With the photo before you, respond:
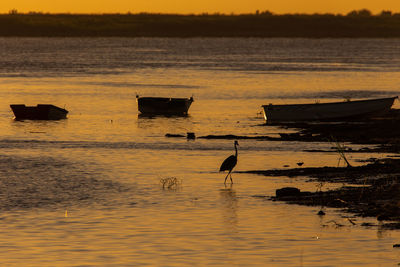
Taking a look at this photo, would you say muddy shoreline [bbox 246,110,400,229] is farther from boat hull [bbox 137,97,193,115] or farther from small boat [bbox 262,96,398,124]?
boat hull [bbox 137,97,193,115]

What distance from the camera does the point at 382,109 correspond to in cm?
5612

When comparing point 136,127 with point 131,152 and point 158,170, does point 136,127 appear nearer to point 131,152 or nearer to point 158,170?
point 131,152

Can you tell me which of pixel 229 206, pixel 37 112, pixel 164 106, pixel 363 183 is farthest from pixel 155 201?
pixel 164 106

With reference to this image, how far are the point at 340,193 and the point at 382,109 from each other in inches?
1141

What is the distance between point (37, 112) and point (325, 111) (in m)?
16.9

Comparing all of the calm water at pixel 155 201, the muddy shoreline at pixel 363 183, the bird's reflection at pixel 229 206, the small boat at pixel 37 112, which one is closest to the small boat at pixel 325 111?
the calm water at pixel 155 201

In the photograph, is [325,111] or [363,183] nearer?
[363,183]

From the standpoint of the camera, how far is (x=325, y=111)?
5562 centimetres

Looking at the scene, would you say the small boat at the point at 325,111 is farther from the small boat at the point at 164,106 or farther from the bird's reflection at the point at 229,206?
the bird's reflection at the point at 229,206

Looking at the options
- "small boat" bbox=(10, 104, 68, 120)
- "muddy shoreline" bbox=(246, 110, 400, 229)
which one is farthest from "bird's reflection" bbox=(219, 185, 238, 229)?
"small boat" bbox=(10, 104, 68, 120)

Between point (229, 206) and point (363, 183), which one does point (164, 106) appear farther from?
point (229, 206)

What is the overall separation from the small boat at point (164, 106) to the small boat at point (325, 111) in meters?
9.57

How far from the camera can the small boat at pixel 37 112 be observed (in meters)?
59.7

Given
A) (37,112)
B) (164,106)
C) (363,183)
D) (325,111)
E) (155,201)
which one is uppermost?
(363,183)
